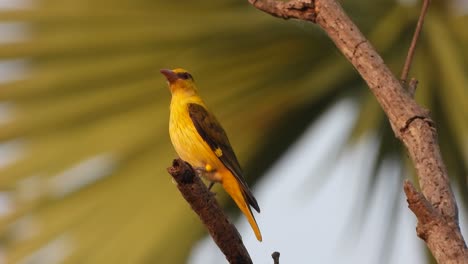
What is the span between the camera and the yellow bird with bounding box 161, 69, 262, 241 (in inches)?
94.3

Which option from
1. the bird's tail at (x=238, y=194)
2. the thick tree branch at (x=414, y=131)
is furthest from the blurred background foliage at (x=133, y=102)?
the thick tree branch at (x=414, y=131)

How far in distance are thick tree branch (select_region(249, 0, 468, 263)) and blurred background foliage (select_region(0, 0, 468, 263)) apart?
918 mm

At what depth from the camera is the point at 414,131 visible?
4.89 ft

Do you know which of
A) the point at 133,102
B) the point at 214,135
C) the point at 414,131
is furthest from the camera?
the point at 133,102

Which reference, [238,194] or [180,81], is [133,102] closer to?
[180,81]

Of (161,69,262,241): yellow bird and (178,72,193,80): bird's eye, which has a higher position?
(178,72,193,80): bird's eye

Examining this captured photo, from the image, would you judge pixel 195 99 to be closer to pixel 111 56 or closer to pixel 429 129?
pixel 111 56

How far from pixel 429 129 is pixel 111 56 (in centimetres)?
130

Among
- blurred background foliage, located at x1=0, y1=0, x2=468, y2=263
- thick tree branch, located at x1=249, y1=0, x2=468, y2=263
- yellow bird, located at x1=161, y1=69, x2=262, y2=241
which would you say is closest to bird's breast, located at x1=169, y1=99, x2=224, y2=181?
yellow bird, located at x1=161, y1=69, x2=262, y2=241

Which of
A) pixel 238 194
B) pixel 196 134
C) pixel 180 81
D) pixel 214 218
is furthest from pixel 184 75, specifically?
pixel 214 218

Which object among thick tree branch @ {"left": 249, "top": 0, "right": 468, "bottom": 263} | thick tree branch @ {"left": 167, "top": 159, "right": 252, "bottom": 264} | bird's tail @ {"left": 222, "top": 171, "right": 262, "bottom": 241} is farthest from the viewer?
bird's tail @ {"left": 222, "top": 171, "right": 262, "bottom": 241}

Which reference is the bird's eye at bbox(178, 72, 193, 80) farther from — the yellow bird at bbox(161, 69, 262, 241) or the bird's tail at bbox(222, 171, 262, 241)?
the bird's tail at bbox(222, 171, 262, 241)

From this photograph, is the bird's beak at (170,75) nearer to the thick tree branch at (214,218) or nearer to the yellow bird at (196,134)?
the yellow bird at (196,134)

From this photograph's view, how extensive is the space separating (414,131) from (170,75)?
1.04 meters
